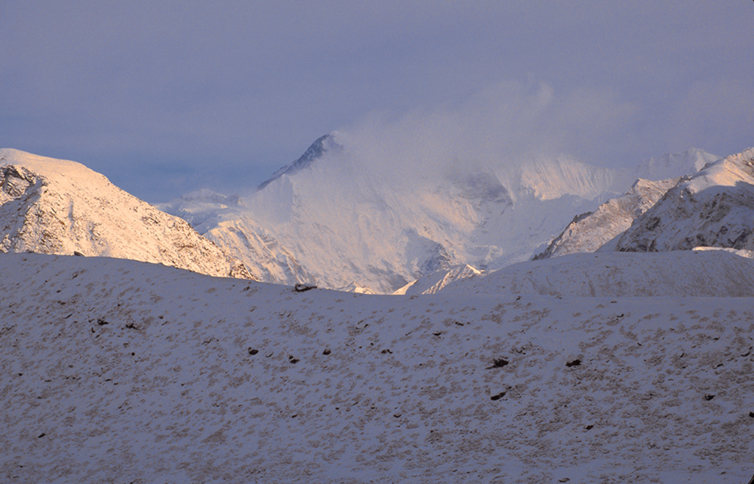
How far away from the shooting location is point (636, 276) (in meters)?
58.8

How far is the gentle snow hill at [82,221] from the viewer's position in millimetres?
47375

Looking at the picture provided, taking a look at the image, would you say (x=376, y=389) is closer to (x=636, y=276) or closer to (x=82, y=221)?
(x=82, y=221)

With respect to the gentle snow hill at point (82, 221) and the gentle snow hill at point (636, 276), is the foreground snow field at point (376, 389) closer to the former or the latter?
the gentle snow hill at point (82, 221)

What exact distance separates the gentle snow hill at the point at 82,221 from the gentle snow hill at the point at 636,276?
24.9 metres

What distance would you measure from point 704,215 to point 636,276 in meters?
46.9

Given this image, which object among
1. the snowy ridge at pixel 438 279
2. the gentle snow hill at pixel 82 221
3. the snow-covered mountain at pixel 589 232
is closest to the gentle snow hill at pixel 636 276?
the gentle snow hill at pixel 82 221

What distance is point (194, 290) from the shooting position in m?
24.8

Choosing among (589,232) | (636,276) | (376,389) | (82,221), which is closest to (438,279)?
(589,232)

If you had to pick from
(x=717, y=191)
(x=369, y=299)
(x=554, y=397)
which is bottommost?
(x=554, y=397)

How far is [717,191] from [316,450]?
103 m

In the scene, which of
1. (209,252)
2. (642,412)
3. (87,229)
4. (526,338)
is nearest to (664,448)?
(642,412)

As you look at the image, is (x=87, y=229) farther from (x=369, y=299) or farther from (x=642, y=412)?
(x=642, y=412)

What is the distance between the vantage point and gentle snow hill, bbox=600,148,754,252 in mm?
89312

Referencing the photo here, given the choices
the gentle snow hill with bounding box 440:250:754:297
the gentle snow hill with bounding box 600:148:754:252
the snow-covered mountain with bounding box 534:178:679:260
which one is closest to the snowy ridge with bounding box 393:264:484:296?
the snow-covered mountain with bounding box 534:178:679:260
